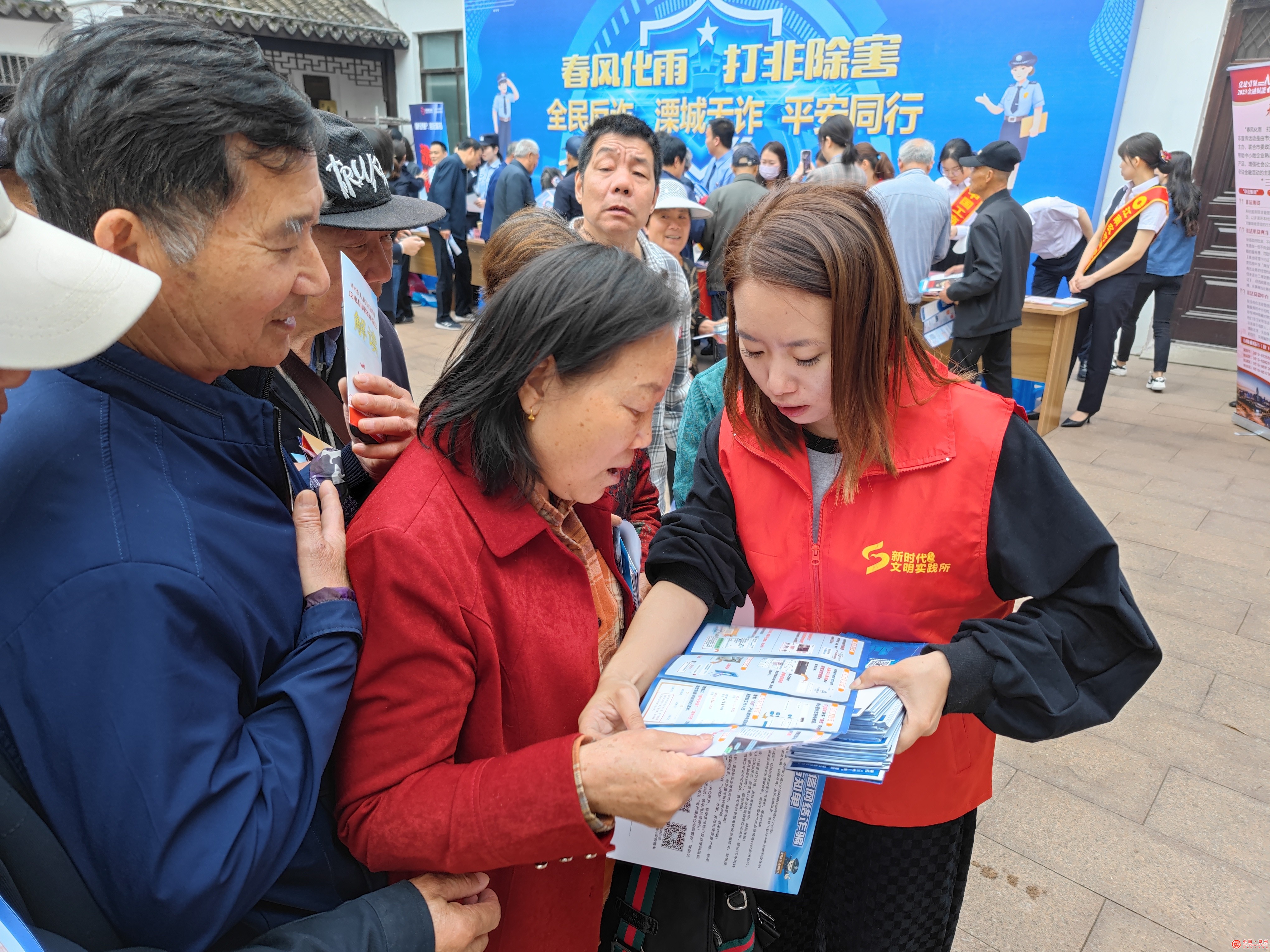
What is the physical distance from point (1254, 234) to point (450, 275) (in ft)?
23.7

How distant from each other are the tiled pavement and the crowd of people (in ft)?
3.19

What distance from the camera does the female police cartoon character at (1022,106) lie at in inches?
280

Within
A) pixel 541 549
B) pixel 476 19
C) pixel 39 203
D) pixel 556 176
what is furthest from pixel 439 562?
pixel 476 19

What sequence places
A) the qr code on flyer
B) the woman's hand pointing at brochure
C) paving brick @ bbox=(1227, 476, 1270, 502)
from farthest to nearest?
paving brick @ bbox=(1227, 476, 1270, 502), the qr code on flyer, the woman's hand pointing at brochure

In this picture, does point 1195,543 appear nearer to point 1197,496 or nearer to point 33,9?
point 1197,496

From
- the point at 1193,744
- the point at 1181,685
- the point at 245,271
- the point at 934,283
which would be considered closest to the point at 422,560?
the point at 245,271

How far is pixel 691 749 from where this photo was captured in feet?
3.10

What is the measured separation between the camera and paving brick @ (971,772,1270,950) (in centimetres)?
209

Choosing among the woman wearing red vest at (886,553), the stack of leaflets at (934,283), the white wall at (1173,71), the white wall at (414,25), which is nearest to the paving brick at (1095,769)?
the woman wearing red vest at (886,553)

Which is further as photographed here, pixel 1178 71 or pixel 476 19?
pixel 476 19

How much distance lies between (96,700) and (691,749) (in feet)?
2.00

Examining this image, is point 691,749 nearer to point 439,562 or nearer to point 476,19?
point 439,562

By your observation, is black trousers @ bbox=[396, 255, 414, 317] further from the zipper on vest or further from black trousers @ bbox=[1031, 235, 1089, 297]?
the zipper on vest

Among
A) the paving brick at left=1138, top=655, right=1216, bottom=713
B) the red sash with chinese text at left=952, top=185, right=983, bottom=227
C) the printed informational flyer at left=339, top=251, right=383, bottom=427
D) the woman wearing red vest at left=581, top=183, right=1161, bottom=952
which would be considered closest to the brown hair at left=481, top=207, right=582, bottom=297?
the printed informational flyer at left=339, top=251, right=383, bottom=427
